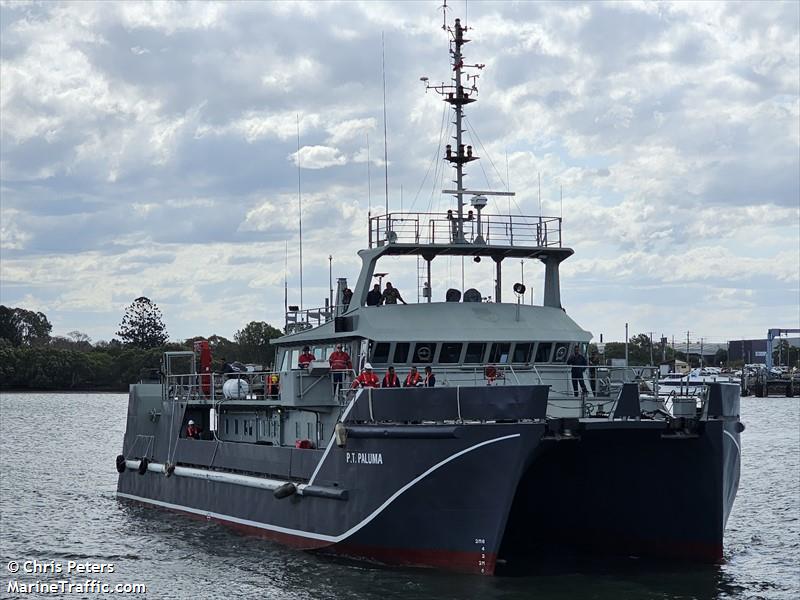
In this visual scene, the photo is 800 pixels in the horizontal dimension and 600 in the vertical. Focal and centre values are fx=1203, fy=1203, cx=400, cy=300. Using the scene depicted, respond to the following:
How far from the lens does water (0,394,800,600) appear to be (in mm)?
21141

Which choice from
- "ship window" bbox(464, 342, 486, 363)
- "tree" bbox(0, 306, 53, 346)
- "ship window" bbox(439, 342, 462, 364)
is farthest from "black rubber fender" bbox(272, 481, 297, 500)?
"tree" bbox(0, 306, 53, 346)

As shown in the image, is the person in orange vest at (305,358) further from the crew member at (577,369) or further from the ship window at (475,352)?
the crew member at (577,369)

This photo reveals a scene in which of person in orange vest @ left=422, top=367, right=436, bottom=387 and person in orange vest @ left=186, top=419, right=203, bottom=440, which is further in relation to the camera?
person in orange vest @ left=186, top=419, right=203, bottom=440

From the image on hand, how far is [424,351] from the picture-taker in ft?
78.9

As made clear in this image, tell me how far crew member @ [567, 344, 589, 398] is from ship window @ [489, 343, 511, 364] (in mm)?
1369

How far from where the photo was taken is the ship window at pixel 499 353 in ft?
80.1

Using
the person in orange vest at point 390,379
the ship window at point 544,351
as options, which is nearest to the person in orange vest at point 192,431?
the person in orange vest at point 390,379

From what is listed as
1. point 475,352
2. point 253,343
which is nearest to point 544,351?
point 475,352

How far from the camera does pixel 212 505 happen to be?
2739 cm

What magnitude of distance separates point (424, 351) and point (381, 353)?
0.86 meters

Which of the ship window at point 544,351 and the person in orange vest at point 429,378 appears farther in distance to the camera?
the ship window at point 544,351

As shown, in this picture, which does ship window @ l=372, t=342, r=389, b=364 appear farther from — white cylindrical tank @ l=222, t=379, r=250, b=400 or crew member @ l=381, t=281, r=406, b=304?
white cylindrical tank @ l=222, t=379, r=250, b=400

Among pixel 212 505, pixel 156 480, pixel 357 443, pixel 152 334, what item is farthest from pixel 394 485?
pixel 152 334

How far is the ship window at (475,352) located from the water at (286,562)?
14.3ft
